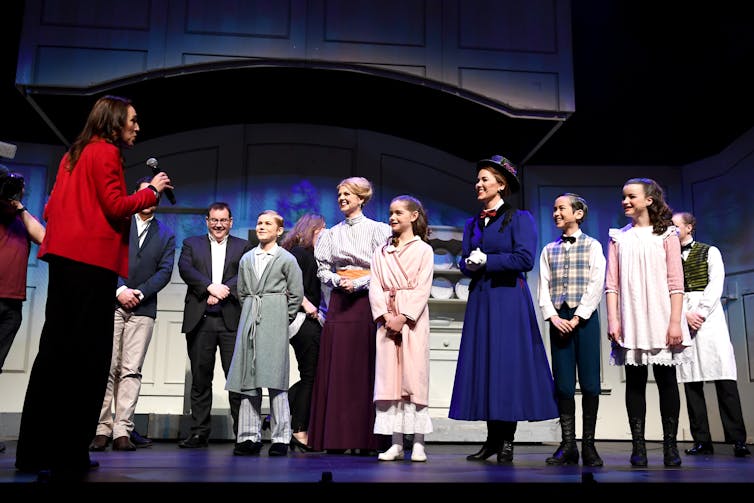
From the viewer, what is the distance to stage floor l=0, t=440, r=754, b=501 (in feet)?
8.00

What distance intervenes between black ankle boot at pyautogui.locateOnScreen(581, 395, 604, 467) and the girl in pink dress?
197 millimetres

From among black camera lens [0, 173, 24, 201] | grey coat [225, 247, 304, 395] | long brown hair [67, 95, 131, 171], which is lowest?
grey coat [225, 247, 304, 395]

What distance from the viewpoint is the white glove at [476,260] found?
3.80m

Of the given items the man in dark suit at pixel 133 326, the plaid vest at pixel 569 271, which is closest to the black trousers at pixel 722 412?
the plaid vest at pixel 569 271

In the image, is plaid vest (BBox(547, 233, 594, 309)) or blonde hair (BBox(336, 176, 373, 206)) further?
blonde hair (BBox(336, 176, 373, 206))

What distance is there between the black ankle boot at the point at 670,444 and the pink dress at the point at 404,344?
114 centimetres

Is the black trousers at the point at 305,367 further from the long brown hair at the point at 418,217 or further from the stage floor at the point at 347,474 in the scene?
the long brown hair at the point at 418,217

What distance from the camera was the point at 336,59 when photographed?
6035 millimetres

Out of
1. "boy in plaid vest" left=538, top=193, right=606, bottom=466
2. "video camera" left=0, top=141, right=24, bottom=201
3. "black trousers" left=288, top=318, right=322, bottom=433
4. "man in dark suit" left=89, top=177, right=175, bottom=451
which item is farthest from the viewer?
"black trousers" left=288, top=318, right=322, bottom=433

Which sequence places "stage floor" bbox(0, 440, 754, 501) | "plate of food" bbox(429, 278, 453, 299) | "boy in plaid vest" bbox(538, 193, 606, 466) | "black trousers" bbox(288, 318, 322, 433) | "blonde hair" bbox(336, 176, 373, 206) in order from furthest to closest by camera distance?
"plate of food" bbox(429, 278, 453, 299), "black trousers" bbox(288, 318, 322, 433), "blonde hair" bbox(336, 176, 373, 206), "boy in plaid vest" bbox(538, 193, 606, 466), "stage floor" bbox(0, 440, 754, 501)

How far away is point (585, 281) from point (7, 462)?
297 cm

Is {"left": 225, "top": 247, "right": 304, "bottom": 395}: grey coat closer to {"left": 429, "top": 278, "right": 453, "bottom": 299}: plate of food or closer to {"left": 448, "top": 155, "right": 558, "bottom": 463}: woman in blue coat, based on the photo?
{"left": 448, "top": 155, "right": 558, "bottom": 463}: woman in blue coat

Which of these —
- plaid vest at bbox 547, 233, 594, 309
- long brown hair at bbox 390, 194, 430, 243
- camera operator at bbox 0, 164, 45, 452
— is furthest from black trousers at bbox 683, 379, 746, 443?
camera operator at bbox 0, 164, 45, 452

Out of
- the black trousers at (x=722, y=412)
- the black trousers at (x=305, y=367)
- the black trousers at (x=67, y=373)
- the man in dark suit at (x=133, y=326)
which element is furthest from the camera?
the black trousers at (x=722, y=412)
